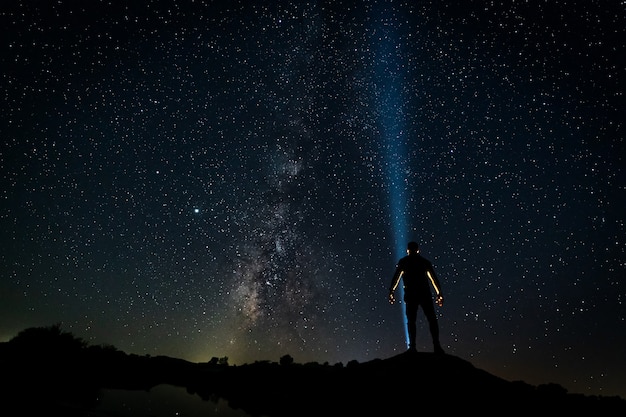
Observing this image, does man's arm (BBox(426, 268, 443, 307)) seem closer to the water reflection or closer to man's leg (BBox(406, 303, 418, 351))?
man's leg (BBox(406, 303, 418, 351))

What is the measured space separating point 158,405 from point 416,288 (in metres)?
5.55

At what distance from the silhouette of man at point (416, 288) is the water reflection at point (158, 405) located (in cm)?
365

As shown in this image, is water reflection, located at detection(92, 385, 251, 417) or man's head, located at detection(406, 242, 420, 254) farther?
man's head, located at detection(406, 242, 420, 254)

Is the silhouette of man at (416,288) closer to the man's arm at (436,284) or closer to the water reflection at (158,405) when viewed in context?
the man's arm at (436,284)

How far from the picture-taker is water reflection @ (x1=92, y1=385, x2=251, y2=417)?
20.8 ft

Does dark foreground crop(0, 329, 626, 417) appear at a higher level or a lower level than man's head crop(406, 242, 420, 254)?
lower

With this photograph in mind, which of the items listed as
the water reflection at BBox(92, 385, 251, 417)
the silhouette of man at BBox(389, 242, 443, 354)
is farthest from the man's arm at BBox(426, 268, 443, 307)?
the water reflection at BBox(92, 385, 251, 417)

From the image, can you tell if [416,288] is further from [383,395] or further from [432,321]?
[383,395]

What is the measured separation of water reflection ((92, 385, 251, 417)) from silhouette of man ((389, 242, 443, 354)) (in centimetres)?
365

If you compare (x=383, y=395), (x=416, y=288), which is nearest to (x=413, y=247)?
(x=416, y=288)

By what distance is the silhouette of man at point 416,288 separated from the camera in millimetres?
7832

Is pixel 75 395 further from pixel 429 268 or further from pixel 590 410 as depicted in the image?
pixel 590 410

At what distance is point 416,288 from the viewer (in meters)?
7.90

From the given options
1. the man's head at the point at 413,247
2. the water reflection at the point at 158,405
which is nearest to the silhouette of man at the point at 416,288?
the man's head at the point at 413,247
